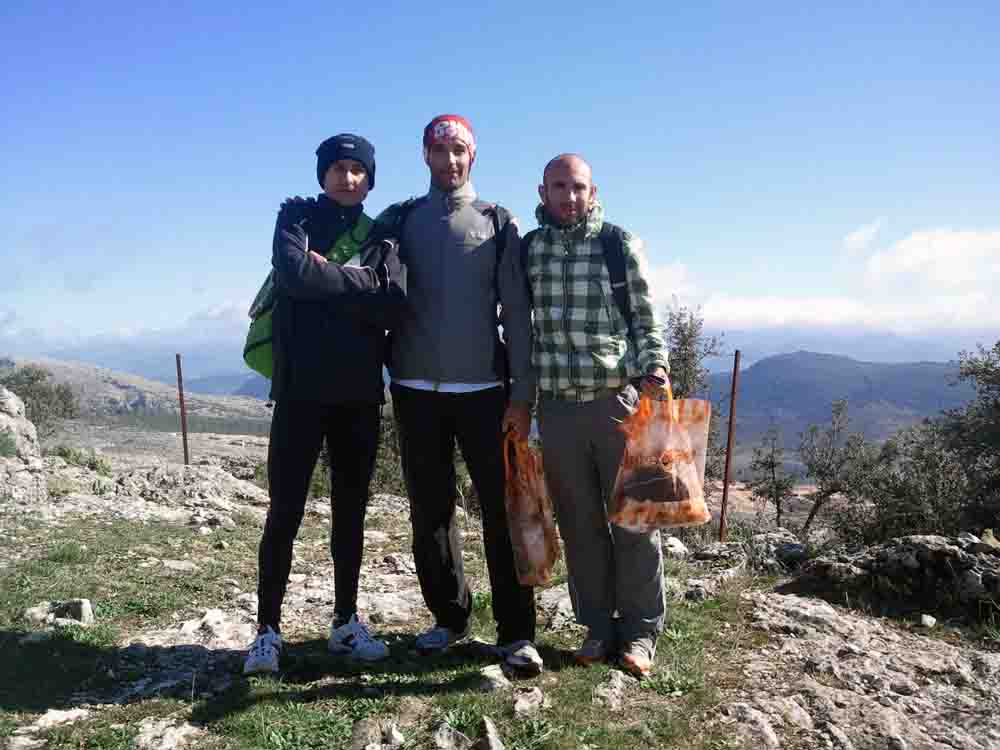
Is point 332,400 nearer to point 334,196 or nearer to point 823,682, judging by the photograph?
point 334,196

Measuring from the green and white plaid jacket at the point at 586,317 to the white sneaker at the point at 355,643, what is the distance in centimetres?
180

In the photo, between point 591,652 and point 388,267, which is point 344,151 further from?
point 591,652

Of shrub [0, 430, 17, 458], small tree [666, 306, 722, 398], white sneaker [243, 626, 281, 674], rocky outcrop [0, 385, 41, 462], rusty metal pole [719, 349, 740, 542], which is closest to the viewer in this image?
white sneaker [243, 626, 281, 674]

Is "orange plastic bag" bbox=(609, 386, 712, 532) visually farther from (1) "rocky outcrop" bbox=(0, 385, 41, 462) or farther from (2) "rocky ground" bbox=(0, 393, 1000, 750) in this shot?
(1) "rocky outcrop" bbox=(0, 385, 41, 462)

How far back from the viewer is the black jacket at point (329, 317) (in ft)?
12.3

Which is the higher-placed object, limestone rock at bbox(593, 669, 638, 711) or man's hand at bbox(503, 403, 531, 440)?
man's hand at bbox(503, 403, 531, 440)

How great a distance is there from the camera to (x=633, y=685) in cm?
397

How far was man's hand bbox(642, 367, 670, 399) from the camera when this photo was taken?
3900mm

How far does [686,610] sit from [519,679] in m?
→ 1.59

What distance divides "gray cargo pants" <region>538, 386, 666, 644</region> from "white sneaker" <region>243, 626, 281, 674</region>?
168 centimetres

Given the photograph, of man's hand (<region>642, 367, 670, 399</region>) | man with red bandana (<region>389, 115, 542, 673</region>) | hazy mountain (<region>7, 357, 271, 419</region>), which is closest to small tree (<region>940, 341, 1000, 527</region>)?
man's hand (<region>642, 367, 670, 399</region>)

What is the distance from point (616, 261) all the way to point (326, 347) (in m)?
1.58

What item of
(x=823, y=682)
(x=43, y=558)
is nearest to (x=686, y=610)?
(x=823, y=682)

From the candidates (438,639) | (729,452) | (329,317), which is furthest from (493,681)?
(729,452)
